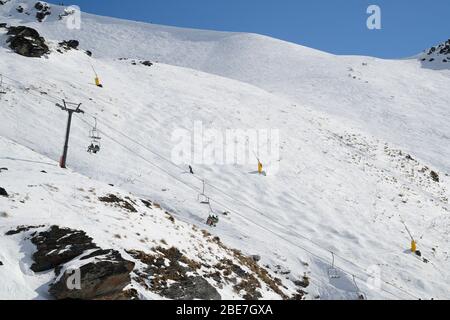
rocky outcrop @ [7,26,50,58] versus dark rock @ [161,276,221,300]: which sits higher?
rocky outcrop @ [7,26,50,58]

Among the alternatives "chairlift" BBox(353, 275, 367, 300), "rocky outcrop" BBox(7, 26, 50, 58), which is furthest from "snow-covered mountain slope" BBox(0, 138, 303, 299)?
"rocky outcrop" BBox(7, 26, 50, 58)

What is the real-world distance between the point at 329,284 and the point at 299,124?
17.6 meters

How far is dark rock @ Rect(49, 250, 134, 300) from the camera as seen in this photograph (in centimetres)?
908

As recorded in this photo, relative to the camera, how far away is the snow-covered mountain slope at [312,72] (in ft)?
131

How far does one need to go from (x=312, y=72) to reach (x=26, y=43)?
108 ft

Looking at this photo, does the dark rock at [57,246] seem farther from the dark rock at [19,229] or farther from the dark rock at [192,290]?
the dark rock at [192,290]

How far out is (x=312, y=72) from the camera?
54.0 metres

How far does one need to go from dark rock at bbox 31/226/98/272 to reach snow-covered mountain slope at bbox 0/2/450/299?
8.15 feet

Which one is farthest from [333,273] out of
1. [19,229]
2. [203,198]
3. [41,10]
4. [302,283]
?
[41,10]

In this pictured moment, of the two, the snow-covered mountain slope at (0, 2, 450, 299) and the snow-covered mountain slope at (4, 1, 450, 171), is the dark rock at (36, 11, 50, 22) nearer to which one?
the snow-covered mountain slope at (4, 1, 450, 171)

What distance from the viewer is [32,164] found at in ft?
54.4

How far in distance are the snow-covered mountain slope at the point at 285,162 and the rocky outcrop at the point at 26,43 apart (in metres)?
0.71

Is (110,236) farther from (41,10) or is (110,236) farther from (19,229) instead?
(41,10)
